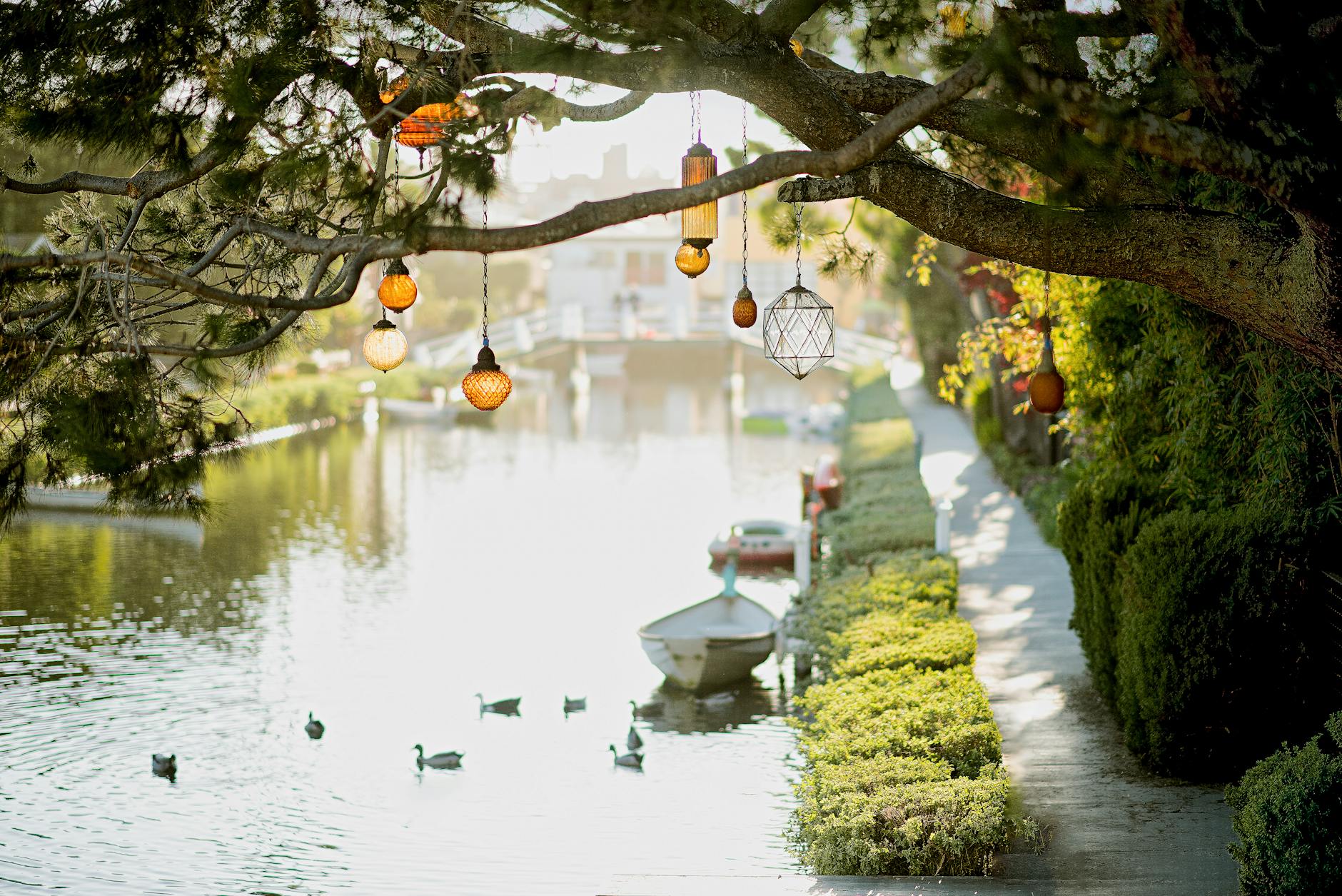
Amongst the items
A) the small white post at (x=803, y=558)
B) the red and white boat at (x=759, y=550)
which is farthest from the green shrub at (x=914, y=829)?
the red and white boat at (x=759, y=550)

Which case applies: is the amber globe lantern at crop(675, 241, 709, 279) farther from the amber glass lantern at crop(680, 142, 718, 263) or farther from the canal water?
the canal water

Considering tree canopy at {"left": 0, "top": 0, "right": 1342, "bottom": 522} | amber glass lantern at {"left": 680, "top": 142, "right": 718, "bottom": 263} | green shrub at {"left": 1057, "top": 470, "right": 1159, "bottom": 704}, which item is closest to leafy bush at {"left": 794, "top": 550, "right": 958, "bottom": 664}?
Answer: green shrub at {"left": 1057, "top": 470, "right": 1159, "bottom": 704}

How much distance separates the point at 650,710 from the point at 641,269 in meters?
48.0

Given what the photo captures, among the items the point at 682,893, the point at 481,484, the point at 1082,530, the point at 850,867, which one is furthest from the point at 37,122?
the point at 481,484

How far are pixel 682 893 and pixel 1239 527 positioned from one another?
3923 millimetres

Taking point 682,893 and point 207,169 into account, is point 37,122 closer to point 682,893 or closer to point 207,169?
point 207,169

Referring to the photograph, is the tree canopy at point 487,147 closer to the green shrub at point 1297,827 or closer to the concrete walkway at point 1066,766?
the green shrub at point 1297,827

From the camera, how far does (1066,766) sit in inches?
380

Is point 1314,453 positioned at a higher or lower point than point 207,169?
lower

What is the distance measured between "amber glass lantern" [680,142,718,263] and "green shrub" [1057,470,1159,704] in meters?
3.55

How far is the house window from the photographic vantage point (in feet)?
200

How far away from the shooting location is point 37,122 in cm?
667

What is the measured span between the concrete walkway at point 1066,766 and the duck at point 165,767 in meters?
6.50

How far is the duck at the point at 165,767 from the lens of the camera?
11.6 m
